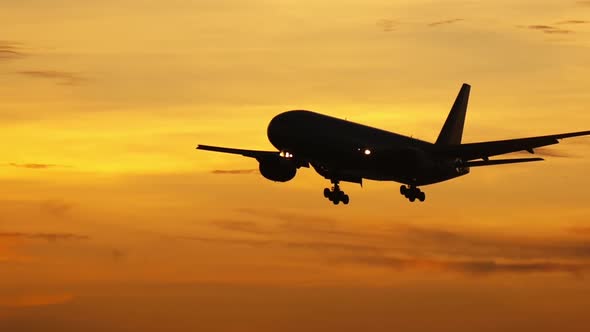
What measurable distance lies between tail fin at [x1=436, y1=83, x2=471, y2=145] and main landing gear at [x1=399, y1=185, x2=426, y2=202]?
66.1 ft

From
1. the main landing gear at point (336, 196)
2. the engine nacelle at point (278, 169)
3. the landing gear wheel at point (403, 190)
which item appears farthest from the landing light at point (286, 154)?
the landing gear wheel at point (403, 190)

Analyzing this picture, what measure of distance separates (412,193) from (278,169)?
1291 centimetres

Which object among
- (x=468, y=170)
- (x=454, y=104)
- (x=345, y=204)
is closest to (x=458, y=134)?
(x=454, y=104)

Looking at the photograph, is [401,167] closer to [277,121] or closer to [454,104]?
[277,121]

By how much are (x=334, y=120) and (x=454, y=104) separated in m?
36.7

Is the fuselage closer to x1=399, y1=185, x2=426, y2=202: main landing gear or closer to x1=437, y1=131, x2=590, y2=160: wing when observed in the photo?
x1=437, y1=131, x2=590, y2=160: wing

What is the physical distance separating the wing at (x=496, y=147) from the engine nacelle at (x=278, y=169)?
13.9m

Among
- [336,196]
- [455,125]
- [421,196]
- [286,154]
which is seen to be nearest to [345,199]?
[336,196]

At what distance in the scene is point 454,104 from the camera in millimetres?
153000

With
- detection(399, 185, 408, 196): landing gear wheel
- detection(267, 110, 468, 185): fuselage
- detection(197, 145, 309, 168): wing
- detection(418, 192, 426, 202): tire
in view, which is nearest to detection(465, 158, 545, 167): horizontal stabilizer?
detection(267, 110, 468, 185): fuselage

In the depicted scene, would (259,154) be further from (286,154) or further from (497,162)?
(497,162)

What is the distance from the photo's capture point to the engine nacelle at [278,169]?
124m

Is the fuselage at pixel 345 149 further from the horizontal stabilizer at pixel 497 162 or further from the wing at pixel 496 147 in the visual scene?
the horizontal stabilizer at pixel 497 162

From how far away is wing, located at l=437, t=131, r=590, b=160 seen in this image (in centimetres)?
11262
